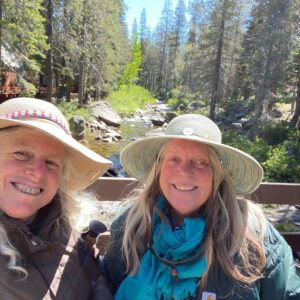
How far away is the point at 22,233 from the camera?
4.56 ft

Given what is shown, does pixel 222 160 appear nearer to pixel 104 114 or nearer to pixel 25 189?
pixel 25 189

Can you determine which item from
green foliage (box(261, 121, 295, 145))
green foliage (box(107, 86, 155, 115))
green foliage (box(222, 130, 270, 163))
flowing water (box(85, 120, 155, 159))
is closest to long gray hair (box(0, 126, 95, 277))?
flowing water (box(85, 120, 155, 159))

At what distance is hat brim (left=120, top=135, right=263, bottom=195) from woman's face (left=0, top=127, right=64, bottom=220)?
0.62 metres

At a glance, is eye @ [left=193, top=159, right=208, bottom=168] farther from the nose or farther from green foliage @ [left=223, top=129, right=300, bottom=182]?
green foliage @ [left=223, top=129, right=300, bottom=182]

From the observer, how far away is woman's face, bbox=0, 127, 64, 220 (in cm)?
142

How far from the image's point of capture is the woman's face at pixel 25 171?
1422 millimetres

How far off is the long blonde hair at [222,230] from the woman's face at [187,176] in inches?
2.9

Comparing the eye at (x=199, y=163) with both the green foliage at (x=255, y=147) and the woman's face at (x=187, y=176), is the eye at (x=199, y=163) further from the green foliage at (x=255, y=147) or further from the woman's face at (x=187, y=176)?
the green foliage at (x=255, y=147)

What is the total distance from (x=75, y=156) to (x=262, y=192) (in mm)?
1838

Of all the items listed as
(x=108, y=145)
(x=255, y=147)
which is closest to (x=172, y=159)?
(x=255, y=147)

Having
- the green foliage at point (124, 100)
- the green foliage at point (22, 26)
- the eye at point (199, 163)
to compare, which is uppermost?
the green foliage at point (22, 26)

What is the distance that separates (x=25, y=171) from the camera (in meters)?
1.46

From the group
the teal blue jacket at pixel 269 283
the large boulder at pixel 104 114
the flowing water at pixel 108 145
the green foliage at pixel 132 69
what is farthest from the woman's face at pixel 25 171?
the green foliage at pixel 132 69

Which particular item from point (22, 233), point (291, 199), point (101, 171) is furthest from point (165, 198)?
point (291, 199)
